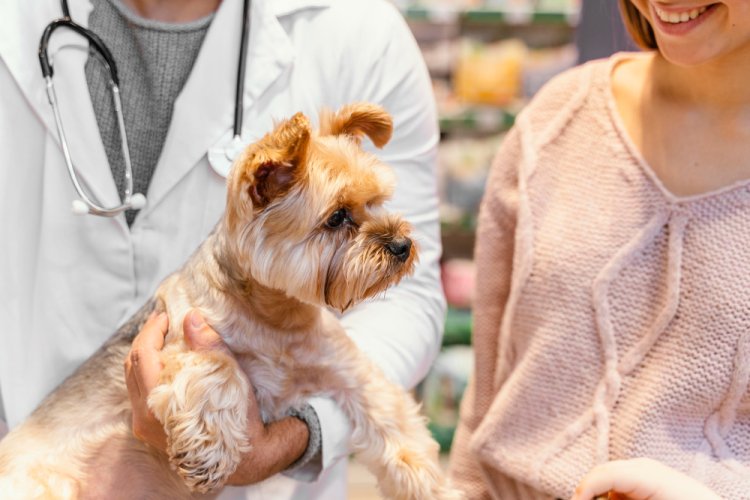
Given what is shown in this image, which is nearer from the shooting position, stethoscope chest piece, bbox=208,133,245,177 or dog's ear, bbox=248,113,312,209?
dog's ear, bbox=248,113,312,209

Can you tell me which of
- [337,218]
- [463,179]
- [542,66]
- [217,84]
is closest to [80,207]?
[217,84]

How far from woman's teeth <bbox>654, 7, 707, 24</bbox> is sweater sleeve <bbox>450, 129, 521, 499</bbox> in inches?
14.9

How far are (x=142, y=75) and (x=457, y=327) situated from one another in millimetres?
2631

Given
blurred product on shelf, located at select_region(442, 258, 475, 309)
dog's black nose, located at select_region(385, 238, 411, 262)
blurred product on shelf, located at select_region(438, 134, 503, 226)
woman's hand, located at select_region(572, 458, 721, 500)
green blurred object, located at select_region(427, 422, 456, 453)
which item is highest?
dog's black nose, located at select_region(385, 238, 411, 262)

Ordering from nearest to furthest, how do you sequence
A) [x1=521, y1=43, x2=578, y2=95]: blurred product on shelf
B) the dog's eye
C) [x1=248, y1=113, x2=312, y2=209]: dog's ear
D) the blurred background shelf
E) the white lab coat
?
[x1=248, y1=113, x2=312, y2=209]: dog's ear → the dog's eye → the white lab coat → the blurred background shelf → [x1=521, y1=43, x2=578, y2=95]: blurred product on shelf

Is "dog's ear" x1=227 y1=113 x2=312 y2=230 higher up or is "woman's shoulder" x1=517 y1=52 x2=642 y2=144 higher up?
"dog's ear" x1=227 y1=113 x2=312 y2=230

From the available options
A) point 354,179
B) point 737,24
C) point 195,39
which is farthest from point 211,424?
point 737,24

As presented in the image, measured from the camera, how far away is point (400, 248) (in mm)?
1255

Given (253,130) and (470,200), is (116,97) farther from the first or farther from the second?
(470,200)

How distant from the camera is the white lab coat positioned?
147cm

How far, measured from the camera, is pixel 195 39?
1.55 metres

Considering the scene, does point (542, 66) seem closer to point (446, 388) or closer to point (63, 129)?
point (446, 388)

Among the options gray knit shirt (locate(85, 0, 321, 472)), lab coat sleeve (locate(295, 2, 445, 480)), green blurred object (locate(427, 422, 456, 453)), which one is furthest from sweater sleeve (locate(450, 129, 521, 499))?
green blurred object (locate(427, 422, 456, 453))

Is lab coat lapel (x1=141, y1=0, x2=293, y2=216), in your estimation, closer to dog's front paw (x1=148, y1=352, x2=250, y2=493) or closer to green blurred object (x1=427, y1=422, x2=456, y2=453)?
dog's front paw (x1=148, y1=352, x2=250, y2=493)
